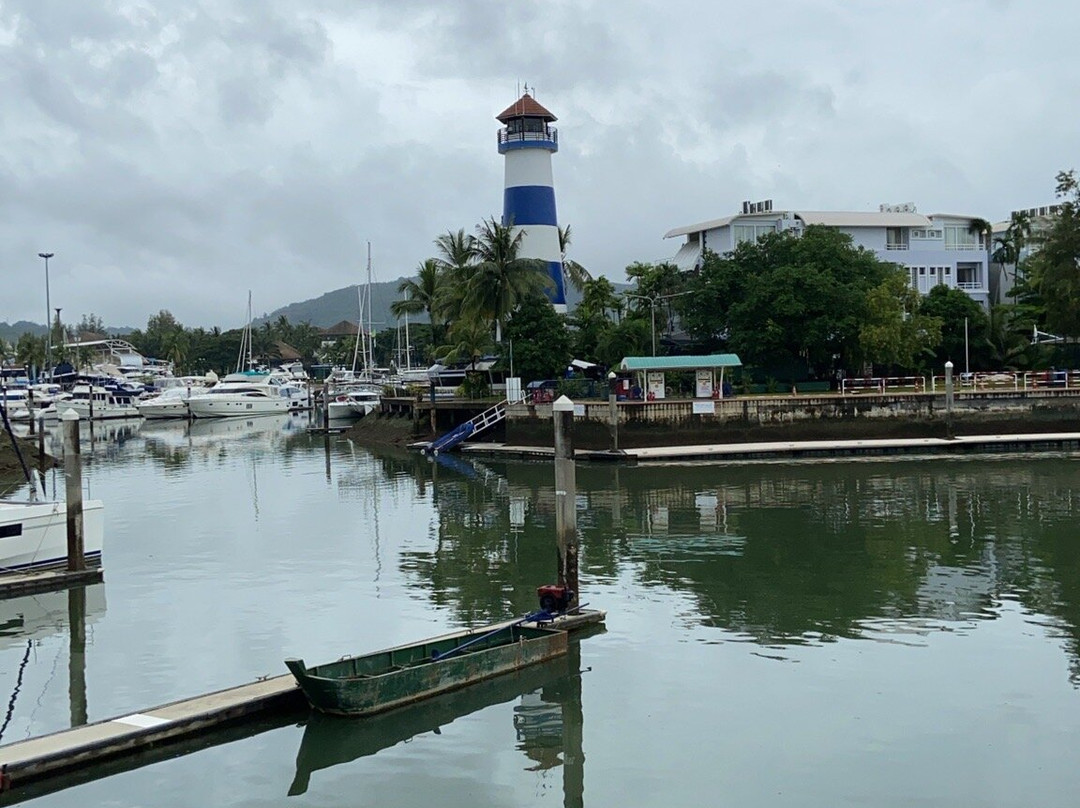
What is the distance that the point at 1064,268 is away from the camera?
56.8 metres

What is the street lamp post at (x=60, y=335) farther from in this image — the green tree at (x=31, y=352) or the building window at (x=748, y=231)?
the building window at (x=748, y=231)

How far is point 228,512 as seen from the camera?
123ft

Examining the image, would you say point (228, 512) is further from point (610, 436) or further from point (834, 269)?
point (834, 269)

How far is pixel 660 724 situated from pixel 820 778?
259 cm

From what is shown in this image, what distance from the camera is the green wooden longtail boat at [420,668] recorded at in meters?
15.6

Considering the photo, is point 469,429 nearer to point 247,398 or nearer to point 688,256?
point 688,256

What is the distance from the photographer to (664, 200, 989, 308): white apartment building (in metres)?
71.8

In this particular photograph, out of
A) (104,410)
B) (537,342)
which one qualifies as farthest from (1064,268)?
(104,410)

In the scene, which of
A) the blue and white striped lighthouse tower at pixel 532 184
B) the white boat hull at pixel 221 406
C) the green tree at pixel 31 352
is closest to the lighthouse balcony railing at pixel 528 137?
the blue and white striped lighthouse tower at pixel 532 184

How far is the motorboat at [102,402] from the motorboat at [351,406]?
916 inches

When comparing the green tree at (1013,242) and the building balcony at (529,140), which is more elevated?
the building balcony at (529,140)

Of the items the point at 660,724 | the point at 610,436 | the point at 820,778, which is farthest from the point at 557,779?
the point at 610,436

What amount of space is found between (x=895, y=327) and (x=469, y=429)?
2111 cm

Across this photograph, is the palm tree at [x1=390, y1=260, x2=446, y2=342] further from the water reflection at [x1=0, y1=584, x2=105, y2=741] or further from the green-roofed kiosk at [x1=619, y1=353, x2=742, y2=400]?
the water reflection at [x1=0, y1=584, x2=105, y2=741]
